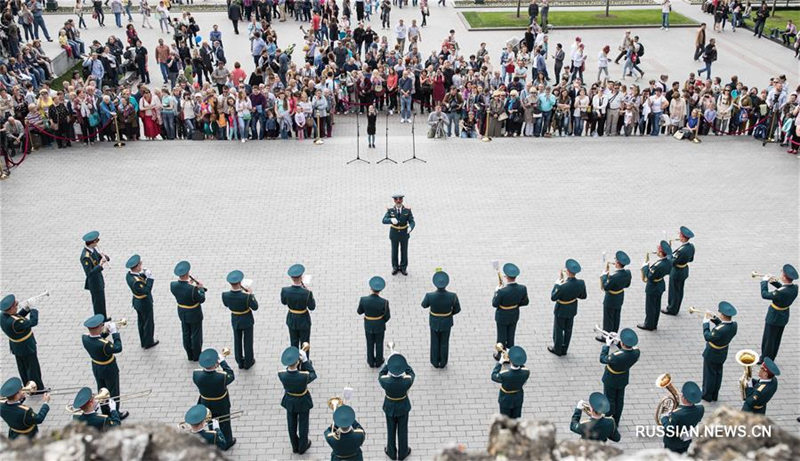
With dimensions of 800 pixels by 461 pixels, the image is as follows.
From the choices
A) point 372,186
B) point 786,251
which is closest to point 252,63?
point 372,186

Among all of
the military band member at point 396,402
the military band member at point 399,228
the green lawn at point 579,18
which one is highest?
the green lawn at point 579,18

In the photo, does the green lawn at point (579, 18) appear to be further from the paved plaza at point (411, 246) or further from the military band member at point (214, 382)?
the military band member at point (214, 382)

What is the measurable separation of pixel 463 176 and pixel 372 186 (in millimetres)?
2148

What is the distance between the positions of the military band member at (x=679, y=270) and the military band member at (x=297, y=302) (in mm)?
5467

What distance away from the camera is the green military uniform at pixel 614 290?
34.9 ft

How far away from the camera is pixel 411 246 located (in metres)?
13.9

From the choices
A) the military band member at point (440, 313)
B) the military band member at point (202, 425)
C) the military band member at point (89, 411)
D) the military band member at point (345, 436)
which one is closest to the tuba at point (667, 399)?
the military band member at point (440, 313)

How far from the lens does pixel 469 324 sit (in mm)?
11547

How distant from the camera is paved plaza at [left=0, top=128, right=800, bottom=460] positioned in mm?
9961

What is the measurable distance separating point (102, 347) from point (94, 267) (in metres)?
2.27

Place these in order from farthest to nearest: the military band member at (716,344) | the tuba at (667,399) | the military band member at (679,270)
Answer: the military band member at (679,270), the military band member at (716,344), the tuba at (667,399)

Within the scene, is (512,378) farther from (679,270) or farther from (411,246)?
(411,246)

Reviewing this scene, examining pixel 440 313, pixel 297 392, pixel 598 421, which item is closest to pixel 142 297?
pixel 297 392

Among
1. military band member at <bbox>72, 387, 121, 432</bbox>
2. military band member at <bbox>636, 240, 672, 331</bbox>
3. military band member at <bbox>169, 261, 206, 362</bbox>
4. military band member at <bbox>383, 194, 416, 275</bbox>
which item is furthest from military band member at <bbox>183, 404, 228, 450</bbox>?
military band member at <bbox>636, 240, 672, 331</bbox>
